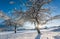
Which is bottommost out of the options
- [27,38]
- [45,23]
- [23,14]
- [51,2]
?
[27,38]

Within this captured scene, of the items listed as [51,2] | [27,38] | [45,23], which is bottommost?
[27,38]

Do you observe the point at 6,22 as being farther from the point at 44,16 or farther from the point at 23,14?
the point at 44,16

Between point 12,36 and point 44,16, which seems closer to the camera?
point 12,36

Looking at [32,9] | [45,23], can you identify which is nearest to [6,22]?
[32,9]

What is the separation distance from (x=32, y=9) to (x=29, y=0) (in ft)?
2.25

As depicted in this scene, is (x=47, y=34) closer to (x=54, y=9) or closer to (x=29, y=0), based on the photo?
(x=54, y=9)

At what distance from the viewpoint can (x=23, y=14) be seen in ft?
26.9

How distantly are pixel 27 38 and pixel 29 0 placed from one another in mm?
2599

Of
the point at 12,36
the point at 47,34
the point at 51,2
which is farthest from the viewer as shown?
the point at 51,2

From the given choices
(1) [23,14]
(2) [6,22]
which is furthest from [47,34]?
(2) [6,22]

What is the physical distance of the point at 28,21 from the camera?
8750 mm

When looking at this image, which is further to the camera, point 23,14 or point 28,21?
point 28,21

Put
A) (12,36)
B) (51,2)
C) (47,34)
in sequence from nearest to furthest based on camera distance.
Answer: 1. (12,36)
2. (47,34)
3. (51,2)

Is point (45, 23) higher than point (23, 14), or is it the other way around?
point (23, 14)
